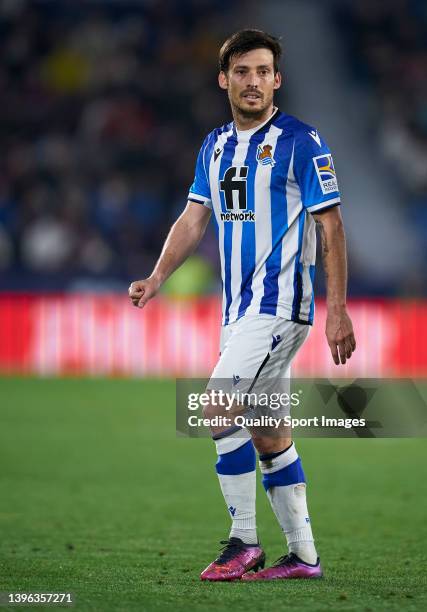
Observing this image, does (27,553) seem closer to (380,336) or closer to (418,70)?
(380,336)

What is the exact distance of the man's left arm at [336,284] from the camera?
16.4 feet

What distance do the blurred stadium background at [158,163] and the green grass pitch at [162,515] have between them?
133 inches

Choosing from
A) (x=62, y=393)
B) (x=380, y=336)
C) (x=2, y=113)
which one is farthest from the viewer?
(x=2, y=113)

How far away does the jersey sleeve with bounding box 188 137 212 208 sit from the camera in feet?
18.0

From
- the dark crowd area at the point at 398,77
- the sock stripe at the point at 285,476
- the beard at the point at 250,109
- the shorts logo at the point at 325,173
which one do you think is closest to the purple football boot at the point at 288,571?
the sock stripe at the point at 285,476

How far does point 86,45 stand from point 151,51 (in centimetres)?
112

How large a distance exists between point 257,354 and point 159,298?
38.2ft

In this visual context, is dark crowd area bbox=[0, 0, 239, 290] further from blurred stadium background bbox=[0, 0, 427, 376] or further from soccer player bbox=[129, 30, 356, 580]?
soccer player bbox=[129, 30, 356, 580]

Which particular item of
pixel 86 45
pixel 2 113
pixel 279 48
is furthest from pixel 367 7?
pixel 279 48

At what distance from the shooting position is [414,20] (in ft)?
72.6

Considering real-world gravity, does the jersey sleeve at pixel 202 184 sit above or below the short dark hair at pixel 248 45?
below

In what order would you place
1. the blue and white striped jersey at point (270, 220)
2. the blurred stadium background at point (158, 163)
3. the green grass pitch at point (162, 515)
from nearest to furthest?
the green grass pitch at point (162, 515) → the blue and white striped jersey at point (270, 220) → the blurred stadium background at point (158, 163)

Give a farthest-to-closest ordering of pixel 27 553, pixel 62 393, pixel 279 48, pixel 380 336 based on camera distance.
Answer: pixel 380 336 < pixel 62 393 < pixel 27 553 < pixel 279 48

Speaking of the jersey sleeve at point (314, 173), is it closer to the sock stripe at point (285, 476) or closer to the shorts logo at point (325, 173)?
the shorts logo at point (325, 173)
